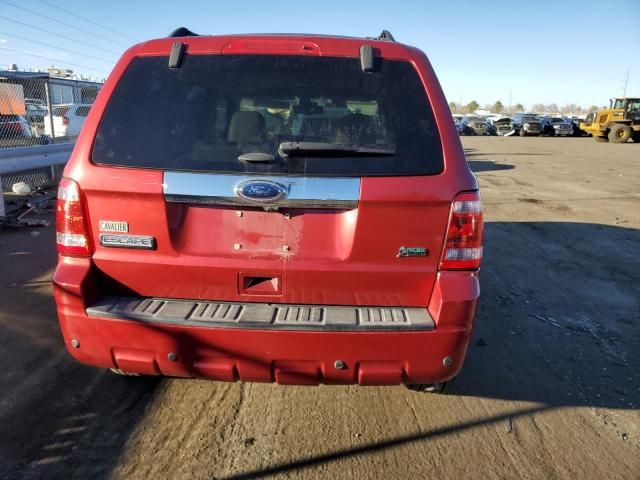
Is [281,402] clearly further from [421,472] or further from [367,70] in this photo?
[367,70]

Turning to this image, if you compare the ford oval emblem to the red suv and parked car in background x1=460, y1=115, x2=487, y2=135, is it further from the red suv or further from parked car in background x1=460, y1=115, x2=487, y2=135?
parked car in background x1=460, y1=115, x2=487, y2=135

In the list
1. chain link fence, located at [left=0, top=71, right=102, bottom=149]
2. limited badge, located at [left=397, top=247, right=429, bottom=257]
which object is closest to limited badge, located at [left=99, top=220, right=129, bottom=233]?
limited badge, located at [left=397, top=247, right=429, bottom=257]

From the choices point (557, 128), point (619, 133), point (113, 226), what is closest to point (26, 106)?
point (113, 226)

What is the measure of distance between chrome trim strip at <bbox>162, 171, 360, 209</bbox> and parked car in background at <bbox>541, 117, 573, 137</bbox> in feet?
165

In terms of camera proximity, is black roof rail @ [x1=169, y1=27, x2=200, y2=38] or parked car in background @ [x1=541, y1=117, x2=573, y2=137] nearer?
black roof rail @ [x1=169, y1=27, x2=200, y2=38]

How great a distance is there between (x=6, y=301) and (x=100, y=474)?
273cm

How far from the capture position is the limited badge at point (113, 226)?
7.86 ft

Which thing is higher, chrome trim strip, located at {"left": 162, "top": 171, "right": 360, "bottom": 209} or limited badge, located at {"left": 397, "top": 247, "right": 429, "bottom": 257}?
chrome trim strip, located at {"left": 162, "top": 171, "right": 360, "bottom": 209}

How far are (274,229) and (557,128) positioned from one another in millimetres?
51115

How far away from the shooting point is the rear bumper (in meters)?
2.33

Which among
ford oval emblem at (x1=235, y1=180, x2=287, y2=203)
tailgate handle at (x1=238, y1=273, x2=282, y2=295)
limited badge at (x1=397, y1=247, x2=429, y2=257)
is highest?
ford oval emblem at (x1=235, y1=180, x2=287, y2=203)

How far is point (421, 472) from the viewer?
2.48 meters

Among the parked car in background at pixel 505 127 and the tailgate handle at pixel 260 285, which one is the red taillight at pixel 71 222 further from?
the parked car in background at pixel 505 127

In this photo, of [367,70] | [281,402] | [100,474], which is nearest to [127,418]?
[100,474]
